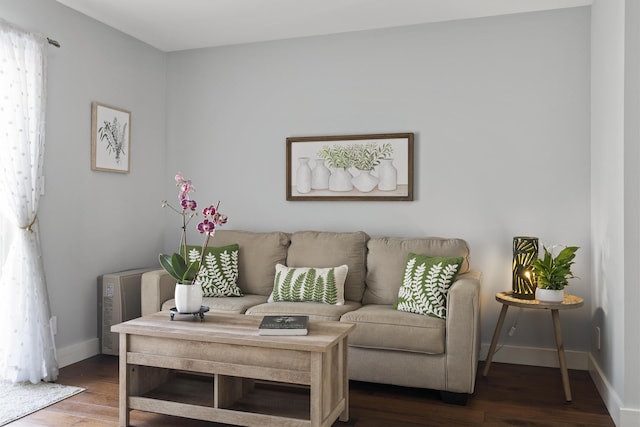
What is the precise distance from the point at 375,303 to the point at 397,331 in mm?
639

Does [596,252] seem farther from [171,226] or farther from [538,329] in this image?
[171,226]

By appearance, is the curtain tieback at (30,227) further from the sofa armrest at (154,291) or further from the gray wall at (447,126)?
the gray wall at (447,126)

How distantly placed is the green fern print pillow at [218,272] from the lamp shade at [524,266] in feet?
6.41

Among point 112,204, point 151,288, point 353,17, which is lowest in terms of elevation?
point 151,288

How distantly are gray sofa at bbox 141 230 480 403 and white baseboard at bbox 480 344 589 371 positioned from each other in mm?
572

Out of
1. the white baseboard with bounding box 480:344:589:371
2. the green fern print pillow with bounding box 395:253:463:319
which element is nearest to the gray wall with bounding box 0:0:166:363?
the green fern print pillow with bounding box 395:253:463:319

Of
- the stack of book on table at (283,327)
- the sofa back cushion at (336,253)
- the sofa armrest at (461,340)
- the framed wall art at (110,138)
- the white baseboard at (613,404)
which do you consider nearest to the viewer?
the stack of book on table at (283,327)

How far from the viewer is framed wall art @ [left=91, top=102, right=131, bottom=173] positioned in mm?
3953

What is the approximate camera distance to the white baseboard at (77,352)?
3670 millimetres

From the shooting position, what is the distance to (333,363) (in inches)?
103

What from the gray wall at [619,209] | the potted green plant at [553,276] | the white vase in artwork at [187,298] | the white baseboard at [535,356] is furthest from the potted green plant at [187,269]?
the white baseboard at [535,356]

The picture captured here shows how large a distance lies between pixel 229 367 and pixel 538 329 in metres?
2.41

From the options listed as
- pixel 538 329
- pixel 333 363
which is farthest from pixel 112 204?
pixel 538 329

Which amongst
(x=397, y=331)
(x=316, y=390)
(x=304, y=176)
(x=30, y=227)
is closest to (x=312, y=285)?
(x=397, y=331)
